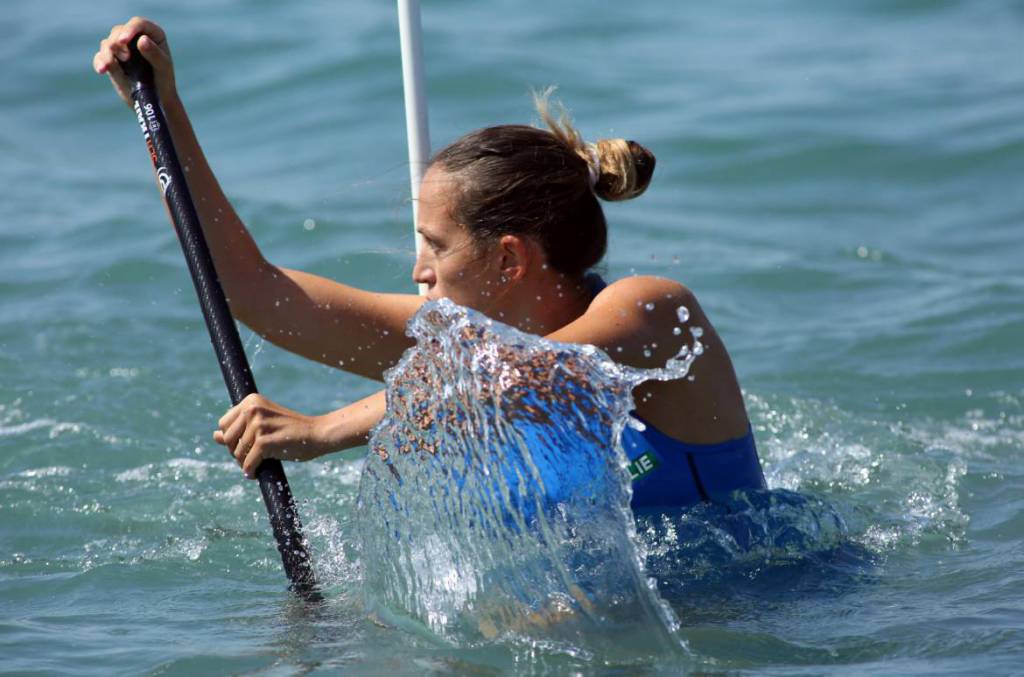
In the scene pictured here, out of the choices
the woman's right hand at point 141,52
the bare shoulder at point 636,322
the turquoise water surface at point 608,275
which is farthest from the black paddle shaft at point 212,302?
the bare shoulder at point 636,322

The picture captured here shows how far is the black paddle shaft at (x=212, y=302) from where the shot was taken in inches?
129

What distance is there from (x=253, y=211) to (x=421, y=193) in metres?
4.47

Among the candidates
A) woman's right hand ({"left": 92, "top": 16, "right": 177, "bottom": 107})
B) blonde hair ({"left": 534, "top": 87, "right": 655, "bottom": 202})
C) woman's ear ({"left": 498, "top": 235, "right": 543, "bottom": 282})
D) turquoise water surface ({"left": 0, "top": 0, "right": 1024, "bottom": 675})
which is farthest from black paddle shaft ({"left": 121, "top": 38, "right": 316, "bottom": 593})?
blonde hair ({"left": 534, "top": 87, "right": 655, "bottom": 202})

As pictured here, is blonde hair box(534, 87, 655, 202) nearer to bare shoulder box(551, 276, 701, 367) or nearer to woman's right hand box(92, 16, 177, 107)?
bare shoulder box(551, 276, 701, 367)

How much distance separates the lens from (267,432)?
3162mm

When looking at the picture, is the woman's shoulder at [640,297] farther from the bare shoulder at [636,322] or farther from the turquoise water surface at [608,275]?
the turquoise water surface at [608,275]

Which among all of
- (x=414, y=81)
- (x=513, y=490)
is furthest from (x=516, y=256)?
(x=414, y=81)

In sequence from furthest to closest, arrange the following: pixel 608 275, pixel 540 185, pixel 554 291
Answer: pixel 608 275 → pixel 554 291 → pixel 540 185

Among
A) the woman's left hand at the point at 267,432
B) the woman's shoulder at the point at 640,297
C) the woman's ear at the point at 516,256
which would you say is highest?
the woman's ear at the point at 516,256

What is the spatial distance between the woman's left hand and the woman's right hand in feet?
2.82

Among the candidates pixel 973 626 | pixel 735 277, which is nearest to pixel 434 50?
pixel 735 277

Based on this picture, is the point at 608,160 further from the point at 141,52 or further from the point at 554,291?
the point at 141,52

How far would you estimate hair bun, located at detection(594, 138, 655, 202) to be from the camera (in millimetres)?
3275

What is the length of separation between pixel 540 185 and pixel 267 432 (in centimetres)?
81
